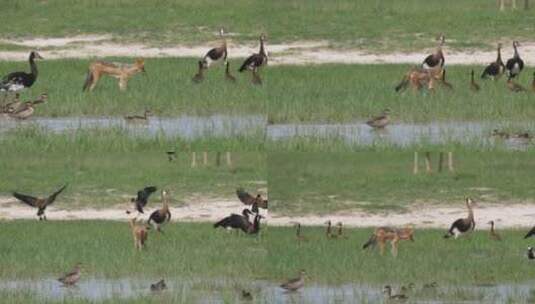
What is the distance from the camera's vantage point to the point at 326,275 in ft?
71.5

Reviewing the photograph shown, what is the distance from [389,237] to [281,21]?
9.89 m

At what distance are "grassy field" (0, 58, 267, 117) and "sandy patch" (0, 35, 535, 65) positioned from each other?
269cm

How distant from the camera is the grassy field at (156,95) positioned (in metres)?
24.5

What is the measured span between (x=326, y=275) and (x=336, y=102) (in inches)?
163

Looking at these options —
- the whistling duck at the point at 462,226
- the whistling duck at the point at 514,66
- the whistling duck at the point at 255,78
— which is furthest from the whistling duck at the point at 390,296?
the whistling duck at the point at 514,66

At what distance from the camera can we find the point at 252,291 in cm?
2081

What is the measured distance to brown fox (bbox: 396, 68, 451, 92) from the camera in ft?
85.2

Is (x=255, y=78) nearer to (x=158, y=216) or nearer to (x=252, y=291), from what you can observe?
(x=158, y=216)

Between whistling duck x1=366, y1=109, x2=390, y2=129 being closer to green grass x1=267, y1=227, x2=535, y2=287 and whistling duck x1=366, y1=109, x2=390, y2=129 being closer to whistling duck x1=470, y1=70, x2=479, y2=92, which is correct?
green grass x1=267, y1=227, x2=535, y2=287

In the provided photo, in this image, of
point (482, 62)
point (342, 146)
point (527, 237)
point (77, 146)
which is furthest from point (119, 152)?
point (482, 62)

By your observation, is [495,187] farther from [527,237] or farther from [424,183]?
[527,237]

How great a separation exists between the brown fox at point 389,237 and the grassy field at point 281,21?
7195 mm

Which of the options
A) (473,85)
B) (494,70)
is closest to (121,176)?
(473,85)

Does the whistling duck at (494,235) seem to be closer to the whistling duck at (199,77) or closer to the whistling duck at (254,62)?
the whistling duck at (254,62)
